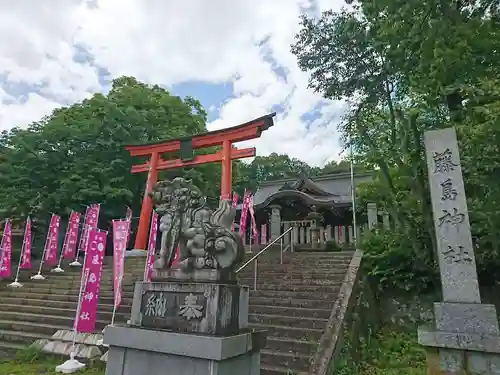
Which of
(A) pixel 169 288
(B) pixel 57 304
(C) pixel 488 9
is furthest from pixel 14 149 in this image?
(C) pixel 488 9

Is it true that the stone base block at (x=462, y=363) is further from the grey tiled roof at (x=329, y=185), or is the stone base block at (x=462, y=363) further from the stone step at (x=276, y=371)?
the grey tiled roof at (x=329, y=185)

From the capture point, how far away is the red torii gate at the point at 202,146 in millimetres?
12328

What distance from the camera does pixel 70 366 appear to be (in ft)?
18.2

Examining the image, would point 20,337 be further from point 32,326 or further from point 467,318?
point 467,318

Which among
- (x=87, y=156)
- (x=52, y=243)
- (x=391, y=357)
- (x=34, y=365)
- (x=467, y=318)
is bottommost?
(x=34, y=365)

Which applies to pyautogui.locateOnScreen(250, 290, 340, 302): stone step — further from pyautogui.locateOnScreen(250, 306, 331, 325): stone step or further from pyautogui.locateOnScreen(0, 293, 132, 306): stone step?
pyautogui.locateOnScreen(0, 293, 132, 306): stone step

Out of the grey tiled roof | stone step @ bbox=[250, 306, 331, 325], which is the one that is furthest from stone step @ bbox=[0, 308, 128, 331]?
the grey tiled roof

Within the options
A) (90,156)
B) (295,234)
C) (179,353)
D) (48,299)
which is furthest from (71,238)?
(179,353)

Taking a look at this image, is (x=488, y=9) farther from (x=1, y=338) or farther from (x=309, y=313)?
(x=1, y=338)

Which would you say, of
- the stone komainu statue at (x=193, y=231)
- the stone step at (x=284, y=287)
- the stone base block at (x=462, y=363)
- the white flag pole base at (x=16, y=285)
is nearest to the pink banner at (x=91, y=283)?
the stone step at (x=284, y=287)

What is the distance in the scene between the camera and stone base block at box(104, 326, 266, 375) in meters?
3.64

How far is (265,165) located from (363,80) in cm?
3072

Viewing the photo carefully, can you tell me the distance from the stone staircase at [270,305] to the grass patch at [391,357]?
0.79 meters

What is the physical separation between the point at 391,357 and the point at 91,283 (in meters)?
5.78
